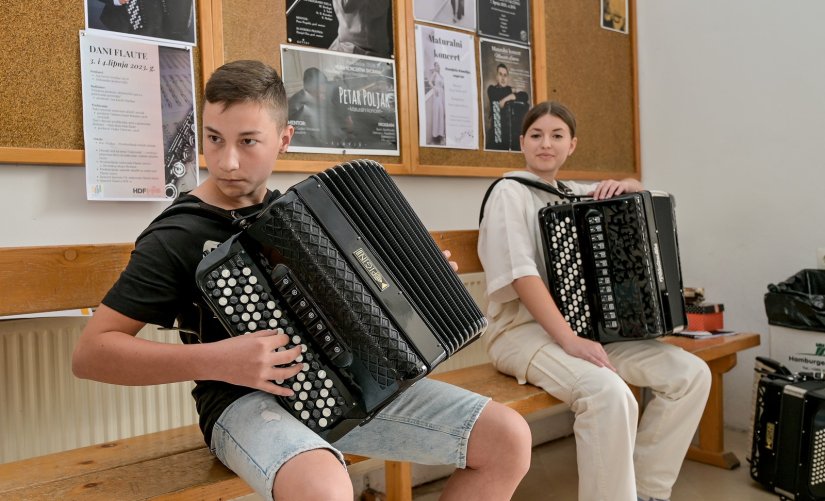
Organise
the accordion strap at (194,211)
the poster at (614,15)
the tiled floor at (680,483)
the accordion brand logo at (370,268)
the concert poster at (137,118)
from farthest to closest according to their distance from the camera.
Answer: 1. the poster at (614,15)
2. the tiled floor at (680,483)
3. the concert poster at (137,118)
4. the accordion strap at (194,211)
5. the accordion brand logo at (370,268)

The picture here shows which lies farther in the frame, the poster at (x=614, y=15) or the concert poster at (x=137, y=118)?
the poster at (x=614, y=15)

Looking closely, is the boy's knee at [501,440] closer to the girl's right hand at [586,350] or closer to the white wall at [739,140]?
the girl's right hand at [586,350]

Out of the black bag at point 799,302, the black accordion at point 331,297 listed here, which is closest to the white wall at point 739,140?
the black bag at point 799,302

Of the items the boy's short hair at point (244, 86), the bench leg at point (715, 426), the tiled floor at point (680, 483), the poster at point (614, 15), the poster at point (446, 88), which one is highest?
the poster at point (614, 15)

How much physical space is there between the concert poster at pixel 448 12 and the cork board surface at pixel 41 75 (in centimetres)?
113

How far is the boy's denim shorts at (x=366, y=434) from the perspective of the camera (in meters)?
1.08

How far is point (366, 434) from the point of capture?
1.30 meters

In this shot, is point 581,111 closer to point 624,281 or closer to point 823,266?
point 823,266

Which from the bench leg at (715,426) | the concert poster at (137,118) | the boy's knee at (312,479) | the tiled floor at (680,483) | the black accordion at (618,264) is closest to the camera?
the boy's knee at (312,479)

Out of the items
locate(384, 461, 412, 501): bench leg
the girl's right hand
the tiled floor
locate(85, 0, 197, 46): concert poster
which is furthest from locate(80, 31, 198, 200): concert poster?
the tiled floor

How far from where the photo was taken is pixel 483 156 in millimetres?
2521

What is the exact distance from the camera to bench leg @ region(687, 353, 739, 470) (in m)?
2.44

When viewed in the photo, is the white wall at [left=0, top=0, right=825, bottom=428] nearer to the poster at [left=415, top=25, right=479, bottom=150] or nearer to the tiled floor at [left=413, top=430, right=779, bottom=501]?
the poster at [left=415, top=25, right=479, bottom=150]

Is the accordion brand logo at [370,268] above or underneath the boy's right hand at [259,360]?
above
